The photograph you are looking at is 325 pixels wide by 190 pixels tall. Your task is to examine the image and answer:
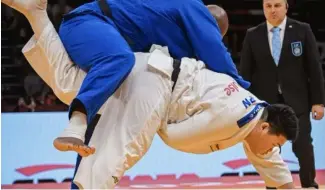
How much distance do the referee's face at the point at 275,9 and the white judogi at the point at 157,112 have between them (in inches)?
89.0

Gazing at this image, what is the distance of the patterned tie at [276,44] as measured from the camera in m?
5.07

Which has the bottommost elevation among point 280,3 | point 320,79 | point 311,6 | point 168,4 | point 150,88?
point 311,6

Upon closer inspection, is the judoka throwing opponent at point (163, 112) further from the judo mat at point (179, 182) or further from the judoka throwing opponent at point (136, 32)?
the judo mat at point (179, 182)

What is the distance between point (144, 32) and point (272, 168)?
2.86 feet

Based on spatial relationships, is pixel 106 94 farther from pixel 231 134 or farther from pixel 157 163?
pixel 157 163

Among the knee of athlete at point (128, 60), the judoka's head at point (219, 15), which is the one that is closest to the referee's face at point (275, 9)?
the judoka's head at point (219, 15)

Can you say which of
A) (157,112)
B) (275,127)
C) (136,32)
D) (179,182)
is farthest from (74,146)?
(179,182)

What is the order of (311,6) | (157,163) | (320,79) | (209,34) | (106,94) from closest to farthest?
1. (106,94)
2. (209,34)
3. (320,79)
4. (157,163)
5. (311,6)

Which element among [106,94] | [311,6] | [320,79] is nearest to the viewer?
[106,94]

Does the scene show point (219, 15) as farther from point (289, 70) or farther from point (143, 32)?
point (289, 70)

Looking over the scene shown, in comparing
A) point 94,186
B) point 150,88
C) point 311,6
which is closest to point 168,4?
point 150,88

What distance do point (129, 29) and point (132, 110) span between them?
1.19 feet

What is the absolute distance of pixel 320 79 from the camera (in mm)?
4984

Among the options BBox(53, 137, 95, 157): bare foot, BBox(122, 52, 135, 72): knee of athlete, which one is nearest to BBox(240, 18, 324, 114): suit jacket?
BBox(122, 52, 135, 72): knee of athlete
